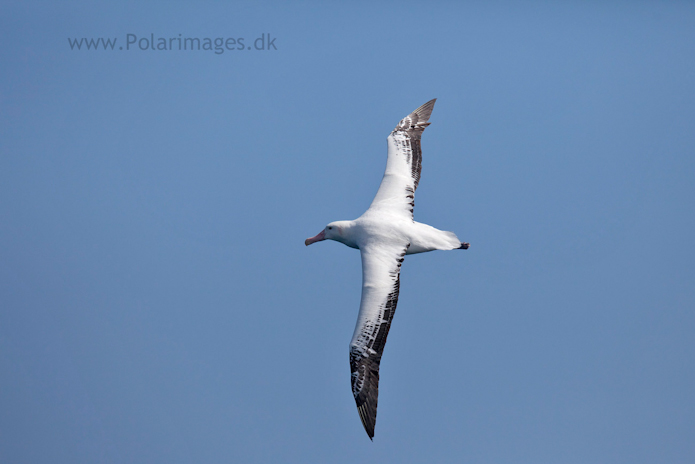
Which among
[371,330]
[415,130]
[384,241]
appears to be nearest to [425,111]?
[415,130]

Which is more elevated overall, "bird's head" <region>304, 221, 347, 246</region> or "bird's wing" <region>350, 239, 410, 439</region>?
"bird's head" <region>304, 221, 347, 246</region>

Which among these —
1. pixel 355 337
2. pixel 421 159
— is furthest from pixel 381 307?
pixel 421 159

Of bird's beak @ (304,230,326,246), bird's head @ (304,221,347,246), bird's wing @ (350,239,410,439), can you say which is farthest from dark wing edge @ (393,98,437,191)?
bird's wing @ (350,239,410,439)

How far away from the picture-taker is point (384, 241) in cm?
1464

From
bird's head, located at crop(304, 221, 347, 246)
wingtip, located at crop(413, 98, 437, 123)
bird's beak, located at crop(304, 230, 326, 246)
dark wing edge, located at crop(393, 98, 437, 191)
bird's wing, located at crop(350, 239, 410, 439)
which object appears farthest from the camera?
wingtip, located at crop(413, 98, 437, 123)

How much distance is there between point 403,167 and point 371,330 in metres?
5.16

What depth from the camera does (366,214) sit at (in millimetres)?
15586

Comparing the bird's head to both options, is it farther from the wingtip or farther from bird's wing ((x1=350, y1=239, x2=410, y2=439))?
the wingtip

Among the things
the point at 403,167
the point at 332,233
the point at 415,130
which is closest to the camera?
the point at 332,233

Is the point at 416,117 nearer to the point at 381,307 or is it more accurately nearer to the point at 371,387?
the point at 381,307

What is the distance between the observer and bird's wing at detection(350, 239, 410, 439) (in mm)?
13031

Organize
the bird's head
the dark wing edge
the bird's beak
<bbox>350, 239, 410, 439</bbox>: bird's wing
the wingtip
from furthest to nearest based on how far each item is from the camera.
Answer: the wingtip, the dark wing edge, the bird's beak, the bird's head, <bbox>350, 239, 410, 439</bbox>: bird's wing

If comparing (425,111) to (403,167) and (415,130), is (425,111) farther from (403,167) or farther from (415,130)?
(403,167)

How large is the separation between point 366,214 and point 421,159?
2569 mm
